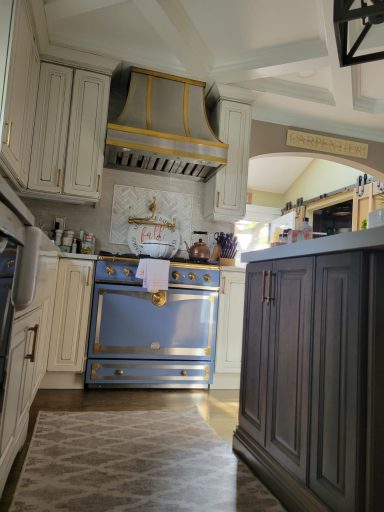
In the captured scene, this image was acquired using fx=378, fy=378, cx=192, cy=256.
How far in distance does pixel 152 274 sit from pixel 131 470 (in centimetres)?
142

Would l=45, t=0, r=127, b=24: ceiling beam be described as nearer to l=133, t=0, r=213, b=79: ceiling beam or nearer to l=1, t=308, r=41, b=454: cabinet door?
l=133, t=0, r=213, b=79: ceiling beam

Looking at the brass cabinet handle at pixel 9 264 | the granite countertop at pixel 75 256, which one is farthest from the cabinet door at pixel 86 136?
the brass cabinet handle at pixel 9 264

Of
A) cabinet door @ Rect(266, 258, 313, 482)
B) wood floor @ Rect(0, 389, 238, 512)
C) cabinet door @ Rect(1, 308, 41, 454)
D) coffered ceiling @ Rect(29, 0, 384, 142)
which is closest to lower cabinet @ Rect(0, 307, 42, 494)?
cabinet door @ Rect(1, 308, 41, 454)

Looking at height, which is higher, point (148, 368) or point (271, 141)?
point (271, 141)

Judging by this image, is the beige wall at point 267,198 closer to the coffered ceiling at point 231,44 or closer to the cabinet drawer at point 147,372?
the coffered ceiling at point 231,44

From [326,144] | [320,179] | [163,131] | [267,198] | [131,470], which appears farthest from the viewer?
[267,198]

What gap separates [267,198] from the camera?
7359 mm

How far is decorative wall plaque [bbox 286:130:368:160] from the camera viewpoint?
3.91m

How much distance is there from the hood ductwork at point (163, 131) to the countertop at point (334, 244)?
68.0 inches

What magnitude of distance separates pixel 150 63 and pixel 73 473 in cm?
298

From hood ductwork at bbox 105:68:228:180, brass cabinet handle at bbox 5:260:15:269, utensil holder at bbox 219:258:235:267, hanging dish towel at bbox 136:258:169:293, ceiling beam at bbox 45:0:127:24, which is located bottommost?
brass cabinet handle at bbox 5:260:15:269

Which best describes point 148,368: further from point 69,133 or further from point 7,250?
point 7,250

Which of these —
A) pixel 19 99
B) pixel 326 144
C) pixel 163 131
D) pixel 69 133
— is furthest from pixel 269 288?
pixel 326 144

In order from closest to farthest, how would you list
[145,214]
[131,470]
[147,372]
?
[131,470]
[147,372]
[145,214]
